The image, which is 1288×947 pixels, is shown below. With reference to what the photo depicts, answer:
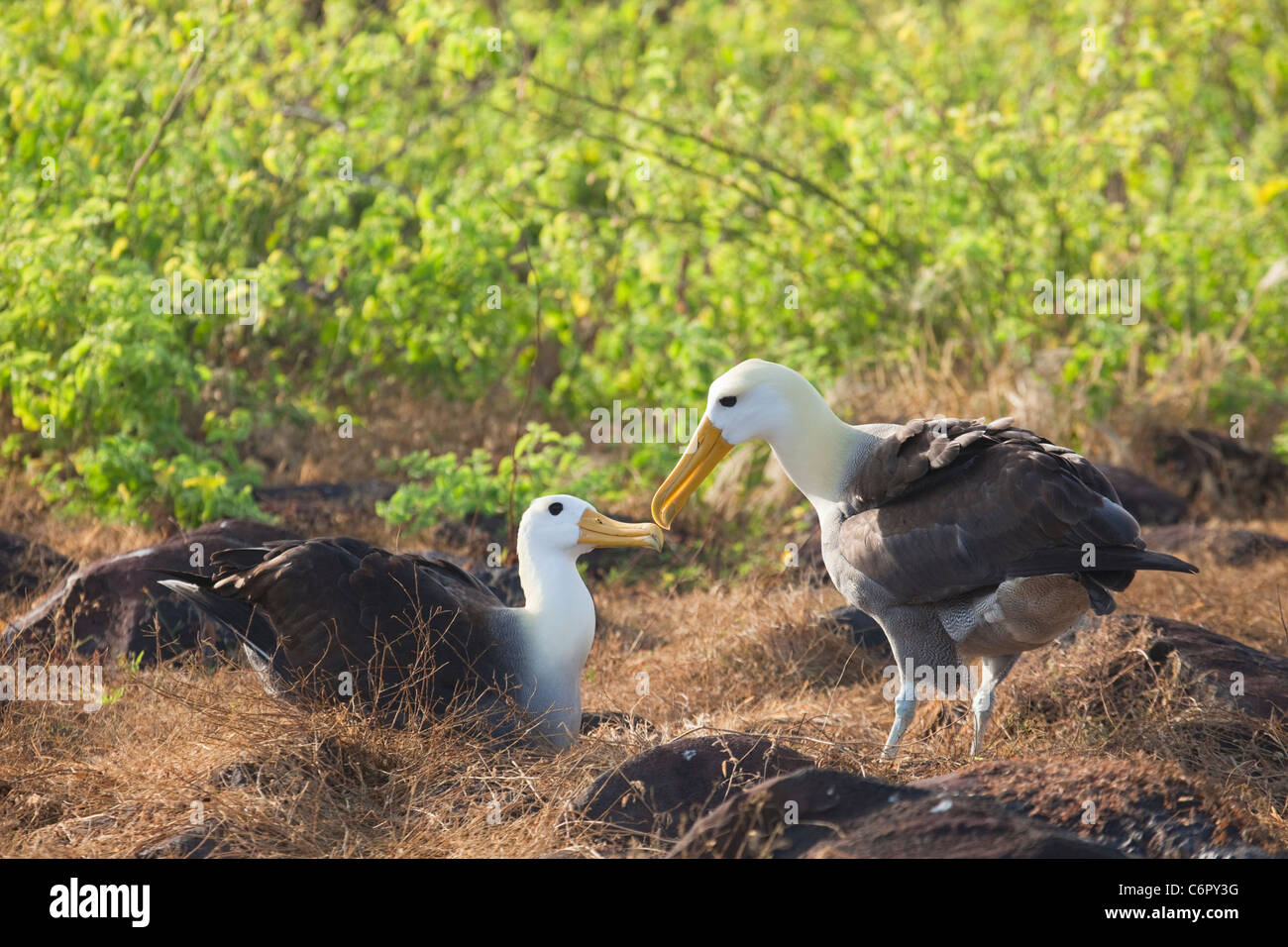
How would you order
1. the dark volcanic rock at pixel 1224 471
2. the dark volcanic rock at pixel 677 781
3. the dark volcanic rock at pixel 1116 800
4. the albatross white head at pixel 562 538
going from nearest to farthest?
1. the dark volcanic rock at pixel 1116 800
2. the dark volcanic rock at pixel 677 781
3. the albatross white head at pixel 562 538
4. the dark volcanic rock at pixel 1224 471

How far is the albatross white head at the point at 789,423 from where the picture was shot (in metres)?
4.72

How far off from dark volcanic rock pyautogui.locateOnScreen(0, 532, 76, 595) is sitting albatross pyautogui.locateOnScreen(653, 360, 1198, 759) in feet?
10.3

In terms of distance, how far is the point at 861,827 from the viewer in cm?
319

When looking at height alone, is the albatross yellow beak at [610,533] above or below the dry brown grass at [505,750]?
above

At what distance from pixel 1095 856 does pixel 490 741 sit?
6.35 feet

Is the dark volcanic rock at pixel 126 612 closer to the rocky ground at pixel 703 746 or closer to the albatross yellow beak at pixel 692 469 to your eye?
the rocky ground at pixel 703 746

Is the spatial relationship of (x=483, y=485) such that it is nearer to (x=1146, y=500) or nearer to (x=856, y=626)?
(x=856, y=626)

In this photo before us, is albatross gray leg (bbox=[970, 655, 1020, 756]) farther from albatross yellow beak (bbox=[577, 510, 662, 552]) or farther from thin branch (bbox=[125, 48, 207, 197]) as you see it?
thin branch (bbox=[125, 48, 207, 197])

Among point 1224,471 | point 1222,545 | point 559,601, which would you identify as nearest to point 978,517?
point 559,601

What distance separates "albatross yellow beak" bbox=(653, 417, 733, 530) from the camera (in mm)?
4883

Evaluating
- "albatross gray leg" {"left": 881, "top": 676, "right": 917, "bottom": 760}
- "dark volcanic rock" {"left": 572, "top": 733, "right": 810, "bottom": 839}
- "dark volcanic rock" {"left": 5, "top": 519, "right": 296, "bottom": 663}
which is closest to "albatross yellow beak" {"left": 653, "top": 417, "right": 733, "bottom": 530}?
"albatross gray leg" {"left": 881, "top": 676, "right": 917, "bottom": 760}

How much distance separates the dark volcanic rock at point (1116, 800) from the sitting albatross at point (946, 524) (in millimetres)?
755

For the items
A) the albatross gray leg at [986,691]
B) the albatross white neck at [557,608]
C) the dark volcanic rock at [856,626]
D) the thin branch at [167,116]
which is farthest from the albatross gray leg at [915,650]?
the thin branch at [167,116]
